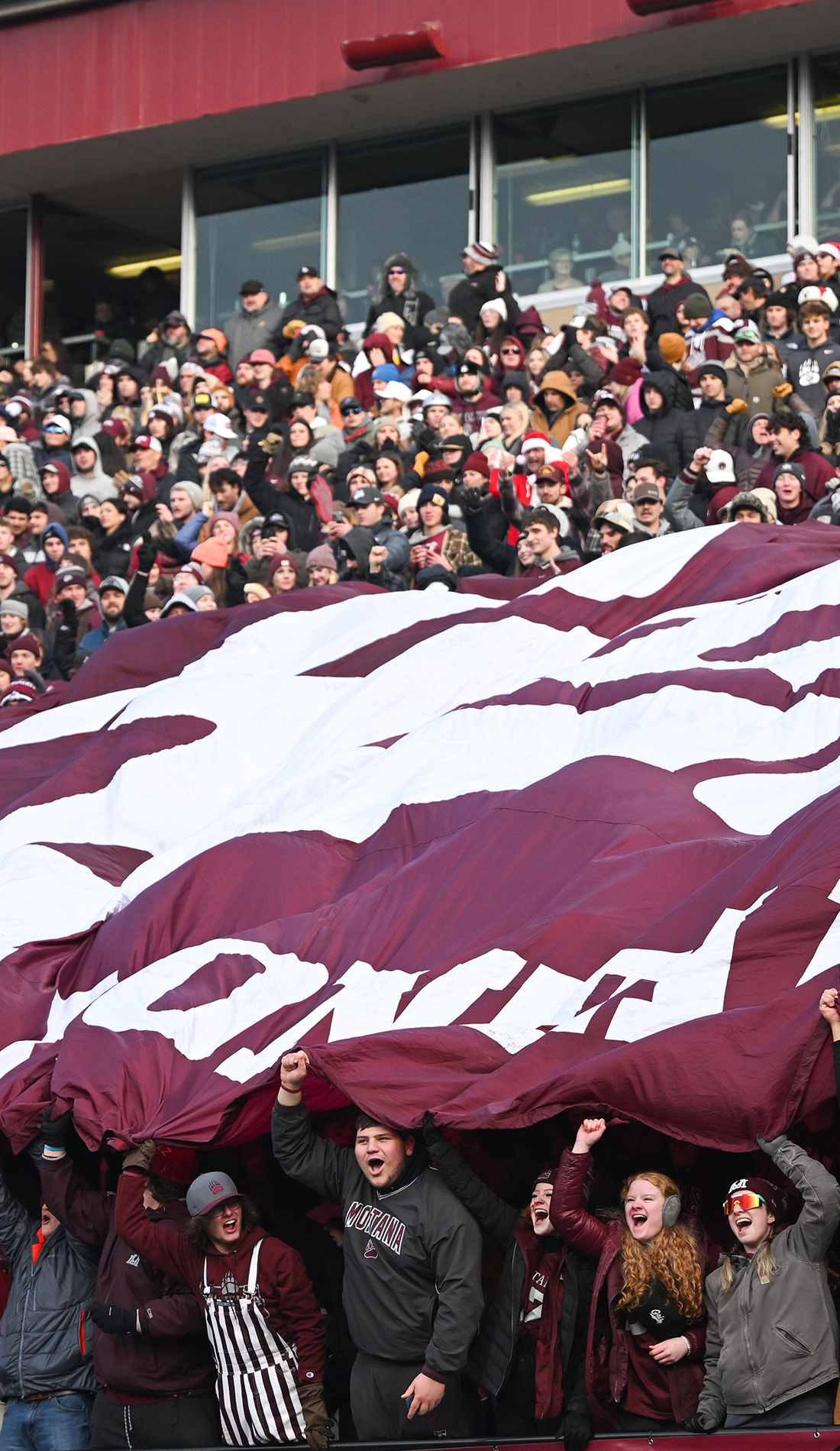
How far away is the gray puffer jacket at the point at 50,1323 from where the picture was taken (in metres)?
6.43

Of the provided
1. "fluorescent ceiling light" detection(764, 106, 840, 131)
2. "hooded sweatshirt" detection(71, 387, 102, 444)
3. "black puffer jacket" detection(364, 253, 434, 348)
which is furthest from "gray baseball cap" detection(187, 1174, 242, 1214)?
"fluorescent ceiling light" detection(764, 106, 840, 131)

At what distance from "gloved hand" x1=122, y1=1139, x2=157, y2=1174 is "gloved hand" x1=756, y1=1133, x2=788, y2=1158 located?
6.29 feet

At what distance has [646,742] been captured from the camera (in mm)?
7062

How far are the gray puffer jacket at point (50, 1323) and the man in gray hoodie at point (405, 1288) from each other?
1117 mm

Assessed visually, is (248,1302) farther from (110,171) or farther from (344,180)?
(110,171)

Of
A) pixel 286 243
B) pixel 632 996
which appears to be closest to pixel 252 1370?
pixel 632 996

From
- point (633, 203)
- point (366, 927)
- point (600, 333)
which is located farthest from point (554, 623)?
point (633, 203)

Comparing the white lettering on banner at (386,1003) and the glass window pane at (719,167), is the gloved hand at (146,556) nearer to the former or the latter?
the white lettering on banner at (386,1003)

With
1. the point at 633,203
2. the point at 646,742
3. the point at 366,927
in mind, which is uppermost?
the point at 633,203

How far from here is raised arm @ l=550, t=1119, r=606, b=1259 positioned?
541 centimetres

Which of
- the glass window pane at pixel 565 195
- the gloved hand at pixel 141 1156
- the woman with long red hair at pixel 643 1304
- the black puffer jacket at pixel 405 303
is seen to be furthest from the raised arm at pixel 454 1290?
the glass window pane at pixel 565 195

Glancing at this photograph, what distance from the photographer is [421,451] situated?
1212 centimetres

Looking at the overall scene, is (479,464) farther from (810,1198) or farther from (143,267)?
(143,267)

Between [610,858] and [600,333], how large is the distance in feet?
25.1
